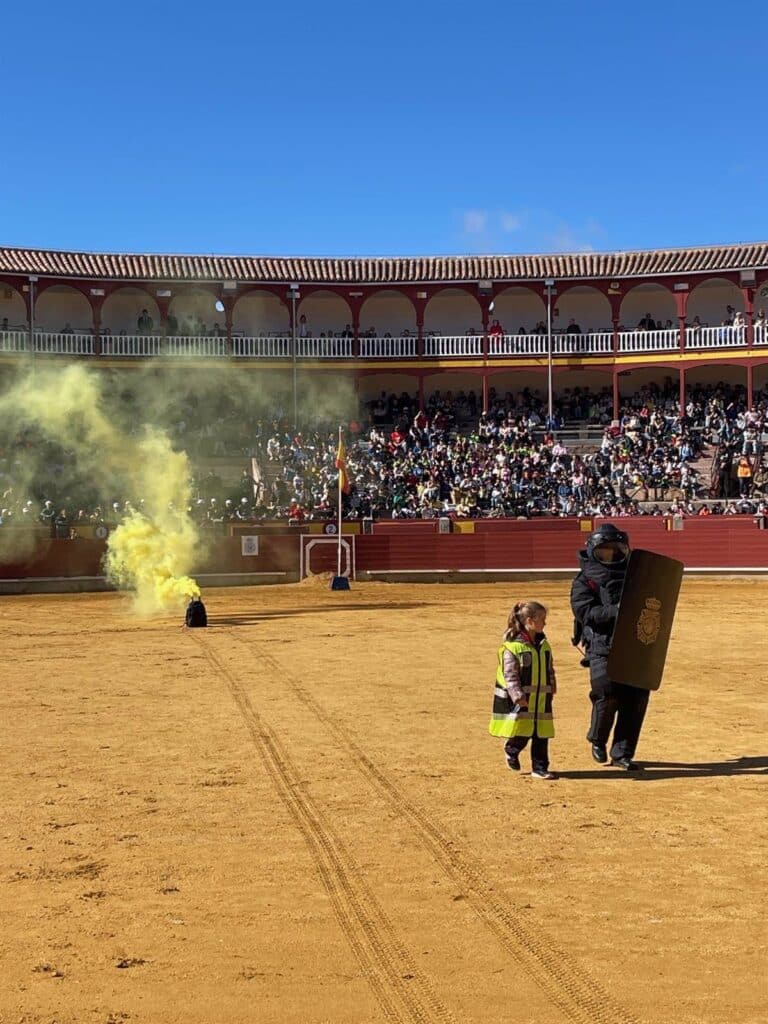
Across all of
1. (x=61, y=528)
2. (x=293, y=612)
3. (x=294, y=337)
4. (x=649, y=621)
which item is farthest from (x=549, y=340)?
(x=649, y=621)

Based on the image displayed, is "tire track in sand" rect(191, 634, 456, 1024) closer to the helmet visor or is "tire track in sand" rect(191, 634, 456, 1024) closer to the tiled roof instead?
the helmet visor

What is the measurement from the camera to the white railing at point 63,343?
39.7 meters

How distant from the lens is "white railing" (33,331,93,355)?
3972 centimetres

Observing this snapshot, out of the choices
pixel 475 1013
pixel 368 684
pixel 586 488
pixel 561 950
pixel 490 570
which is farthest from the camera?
pixel 586 488

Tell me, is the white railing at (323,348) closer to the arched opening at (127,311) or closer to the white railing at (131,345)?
the white railing at (131,345)

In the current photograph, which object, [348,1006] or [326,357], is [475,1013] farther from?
[326,357]

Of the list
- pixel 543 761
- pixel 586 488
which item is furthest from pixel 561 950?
pixel 586 488

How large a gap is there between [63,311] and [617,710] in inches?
1455

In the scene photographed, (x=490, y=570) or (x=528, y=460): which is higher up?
(x=528, y=460)

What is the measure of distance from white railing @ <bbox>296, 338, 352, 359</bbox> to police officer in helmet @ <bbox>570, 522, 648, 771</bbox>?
33943 millimetres

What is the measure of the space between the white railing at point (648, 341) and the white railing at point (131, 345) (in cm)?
1557

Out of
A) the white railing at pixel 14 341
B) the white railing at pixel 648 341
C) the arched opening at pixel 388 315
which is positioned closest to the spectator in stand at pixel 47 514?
the white railing at pixel 14 341

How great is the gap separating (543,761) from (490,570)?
24445 mm

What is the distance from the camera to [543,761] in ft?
27.7
